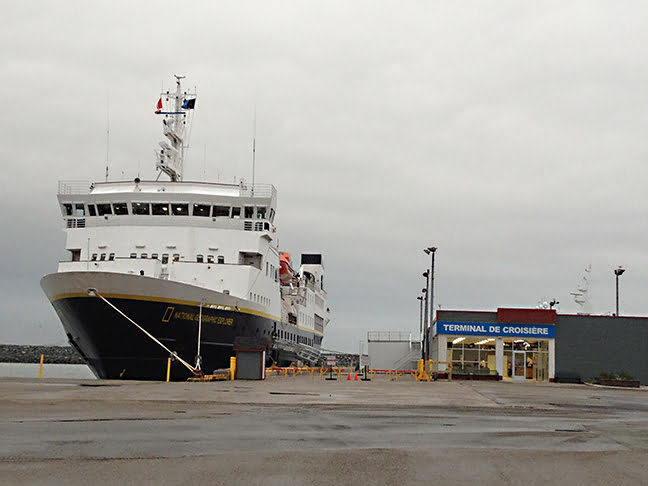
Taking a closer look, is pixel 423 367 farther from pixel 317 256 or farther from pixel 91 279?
pixel 317 256

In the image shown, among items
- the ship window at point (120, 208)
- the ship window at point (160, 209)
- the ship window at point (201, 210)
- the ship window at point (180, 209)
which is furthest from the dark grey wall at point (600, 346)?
the ship window at point (120, 208)

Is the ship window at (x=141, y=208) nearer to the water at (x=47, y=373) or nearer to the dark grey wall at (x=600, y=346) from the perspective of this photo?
the water at (x=47, y=373)

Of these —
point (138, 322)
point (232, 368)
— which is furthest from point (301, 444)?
point (232, 368)

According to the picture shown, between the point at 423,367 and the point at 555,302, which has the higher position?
the point at 555,302

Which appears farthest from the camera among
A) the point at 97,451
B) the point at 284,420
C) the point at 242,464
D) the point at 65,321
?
the point at 65,321

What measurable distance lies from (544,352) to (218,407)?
3347 centimetres

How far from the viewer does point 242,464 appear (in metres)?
8.33

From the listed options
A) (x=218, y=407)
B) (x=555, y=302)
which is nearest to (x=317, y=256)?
(x=555, y=302)

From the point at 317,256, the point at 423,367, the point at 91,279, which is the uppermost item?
the point at 317,256

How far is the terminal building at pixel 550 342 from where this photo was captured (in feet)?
148

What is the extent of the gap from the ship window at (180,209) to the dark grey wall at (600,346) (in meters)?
24.5

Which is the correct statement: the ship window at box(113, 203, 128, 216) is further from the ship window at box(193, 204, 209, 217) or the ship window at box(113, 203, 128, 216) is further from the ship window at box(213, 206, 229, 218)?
the ship window at box(213, 206, 229, 218)

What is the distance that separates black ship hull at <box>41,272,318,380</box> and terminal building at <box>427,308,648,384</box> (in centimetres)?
1817

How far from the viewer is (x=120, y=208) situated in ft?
125
